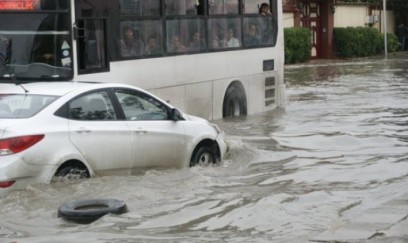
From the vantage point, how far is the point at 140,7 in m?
13.8

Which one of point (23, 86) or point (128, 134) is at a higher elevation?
point (23, 86)

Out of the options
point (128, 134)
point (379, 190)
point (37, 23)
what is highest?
point (37, 23)

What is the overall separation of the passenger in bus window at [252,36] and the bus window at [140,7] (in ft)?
12.2

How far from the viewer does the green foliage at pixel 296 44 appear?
1500 inches

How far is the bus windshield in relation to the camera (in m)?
11.8

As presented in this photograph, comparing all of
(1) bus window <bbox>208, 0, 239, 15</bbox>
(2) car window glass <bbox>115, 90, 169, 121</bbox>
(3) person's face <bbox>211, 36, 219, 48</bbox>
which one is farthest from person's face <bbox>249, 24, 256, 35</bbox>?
(2) car window glass <bbox>115, 90, 169, 121</bbox>

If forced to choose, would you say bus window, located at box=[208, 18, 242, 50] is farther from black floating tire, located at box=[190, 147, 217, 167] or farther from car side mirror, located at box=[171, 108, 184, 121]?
car side mirror, located at box=[171, 108, 184, 121]

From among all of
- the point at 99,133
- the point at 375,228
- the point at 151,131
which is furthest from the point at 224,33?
the point at 375,228

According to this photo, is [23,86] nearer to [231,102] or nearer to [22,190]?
[22,190]

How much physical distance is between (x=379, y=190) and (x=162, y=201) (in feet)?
9.20

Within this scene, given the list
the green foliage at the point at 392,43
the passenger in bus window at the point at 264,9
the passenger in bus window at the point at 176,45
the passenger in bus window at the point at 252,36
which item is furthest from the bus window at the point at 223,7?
the green foliage at the point at 392,43

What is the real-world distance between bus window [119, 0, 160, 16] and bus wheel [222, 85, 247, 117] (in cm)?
337

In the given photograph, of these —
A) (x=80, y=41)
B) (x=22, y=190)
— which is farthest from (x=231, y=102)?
(x=22, y=190)

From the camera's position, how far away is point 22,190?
28.0ft
